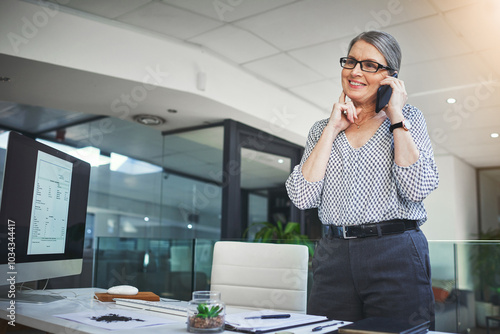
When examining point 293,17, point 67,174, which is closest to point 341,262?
point 67,174

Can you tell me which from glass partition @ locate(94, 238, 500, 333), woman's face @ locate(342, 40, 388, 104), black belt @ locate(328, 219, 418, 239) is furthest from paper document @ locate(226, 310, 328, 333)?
glass partition @ locate(94, 238, 500, 333)

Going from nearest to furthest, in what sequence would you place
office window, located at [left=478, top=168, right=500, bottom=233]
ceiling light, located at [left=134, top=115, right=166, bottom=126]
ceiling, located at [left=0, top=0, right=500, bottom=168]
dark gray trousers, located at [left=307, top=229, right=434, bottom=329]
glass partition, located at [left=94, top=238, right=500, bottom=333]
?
dark gray trousers, located at [left=307, top=229, right=434, bottom=329], glass partition, located at [left=94, top=238, right=500, bottom=333], ceiling, located at [left=0, top=0, right=500, bottom=168], ceiling light, located at [left=134, top=115, right=166, bottom=126], office window, located at [left=478, top=168, right=500, bottom=233]

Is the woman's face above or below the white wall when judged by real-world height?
below

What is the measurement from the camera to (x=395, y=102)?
1464 mm

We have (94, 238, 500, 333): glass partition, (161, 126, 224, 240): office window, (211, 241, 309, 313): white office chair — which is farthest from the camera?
(161, 126, 224, 240): office window

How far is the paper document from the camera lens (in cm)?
106

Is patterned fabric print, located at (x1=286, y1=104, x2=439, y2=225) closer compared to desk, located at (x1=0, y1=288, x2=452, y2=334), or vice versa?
desk, located at (x1=0, y1=288, x2=452, y2=334)

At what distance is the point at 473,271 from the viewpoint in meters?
3.34

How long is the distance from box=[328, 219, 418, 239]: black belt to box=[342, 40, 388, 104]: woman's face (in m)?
0.44

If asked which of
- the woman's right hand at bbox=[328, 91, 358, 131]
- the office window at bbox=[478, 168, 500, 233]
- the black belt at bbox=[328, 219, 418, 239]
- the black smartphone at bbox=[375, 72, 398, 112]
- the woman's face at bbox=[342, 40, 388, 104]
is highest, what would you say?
the office window at bbox=[478, 168, 500, 233]

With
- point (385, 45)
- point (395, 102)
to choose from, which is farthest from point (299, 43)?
point (395, 102)

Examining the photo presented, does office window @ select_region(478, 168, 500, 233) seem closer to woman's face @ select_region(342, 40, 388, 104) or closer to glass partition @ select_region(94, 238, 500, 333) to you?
glass partition @ select_region(94, 238, 500, 333)

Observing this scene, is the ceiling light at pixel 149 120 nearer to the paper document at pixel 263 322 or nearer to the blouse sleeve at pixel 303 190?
the blouse sleeve at pixel 303 190

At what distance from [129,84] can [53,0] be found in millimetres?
907
